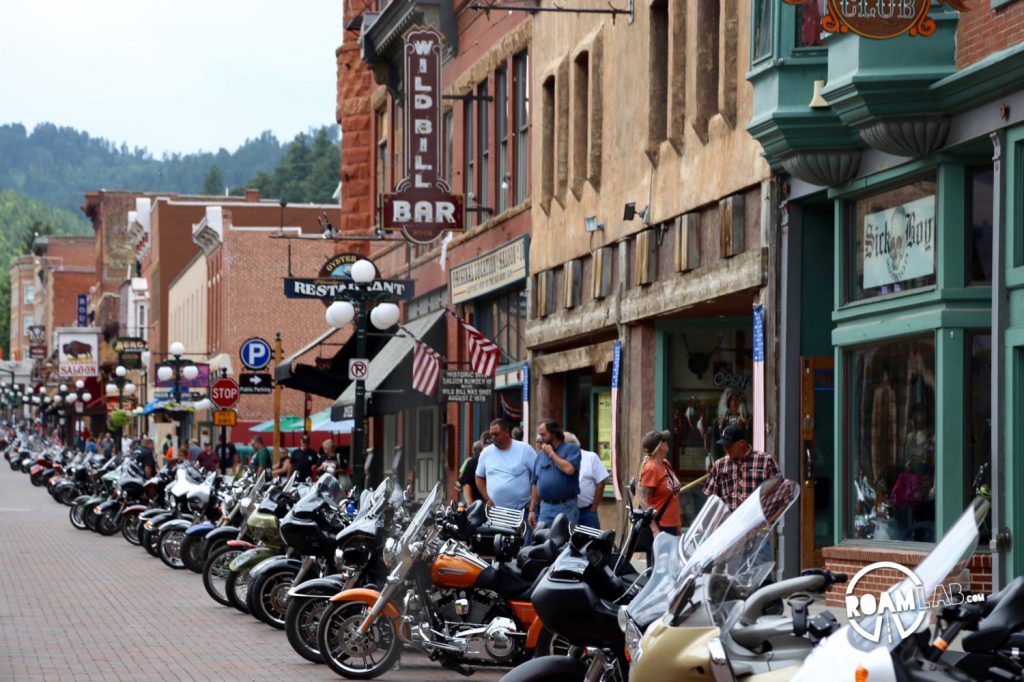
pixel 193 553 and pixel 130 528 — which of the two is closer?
pixel 193 553

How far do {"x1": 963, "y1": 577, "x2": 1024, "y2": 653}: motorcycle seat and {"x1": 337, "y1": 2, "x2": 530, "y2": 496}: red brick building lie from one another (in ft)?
79.9

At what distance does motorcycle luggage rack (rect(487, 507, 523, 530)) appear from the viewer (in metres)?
13.4

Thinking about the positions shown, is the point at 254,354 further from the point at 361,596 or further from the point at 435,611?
the point at 435,611

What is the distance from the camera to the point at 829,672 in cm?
611

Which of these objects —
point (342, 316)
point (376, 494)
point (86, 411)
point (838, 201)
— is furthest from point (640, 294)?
point (86, 411)

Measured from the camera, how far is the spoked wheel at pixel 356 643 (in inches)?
516

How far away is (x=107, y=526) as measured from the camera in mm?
33406

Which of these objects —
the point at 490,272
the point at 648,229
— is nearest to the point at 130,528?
the point at 490,272

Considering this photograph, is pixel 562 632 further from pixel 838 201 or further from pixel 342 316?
pixel 342 316

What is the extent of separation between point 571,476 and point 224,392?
21.2 m

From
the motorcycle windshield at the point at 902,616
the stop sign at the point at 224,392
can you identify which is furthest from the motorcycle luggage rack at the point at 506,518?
the stop sign at the point at 224,392

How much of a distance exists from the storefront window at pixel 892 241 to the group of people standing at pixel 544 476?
10.7 feet

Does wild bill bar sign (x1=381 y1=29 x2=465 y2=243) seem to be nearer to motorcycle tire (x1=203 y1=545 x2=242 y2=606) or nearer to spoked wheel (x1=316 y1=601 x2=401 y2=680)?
motorcycle tire (x1=203 y1=545 x2=242 y2=606)

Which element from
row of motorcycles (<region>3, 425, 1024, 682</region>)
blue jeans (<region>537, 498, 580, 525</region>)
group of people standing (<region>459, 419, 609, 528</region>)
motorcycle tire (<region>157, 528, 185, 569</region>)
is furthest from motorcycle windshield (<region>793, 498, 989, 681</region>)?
motorcycle tire (<region>157, 528, 185, 569</region>)
